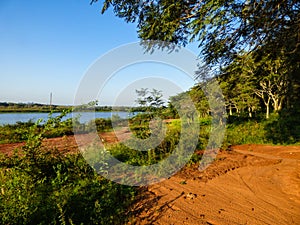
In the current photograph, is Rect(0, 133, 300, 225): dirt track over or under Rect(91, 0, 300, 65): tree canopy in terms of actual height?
under

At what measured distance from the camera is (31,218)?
3.30 meters

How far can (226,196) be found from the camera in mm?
4270

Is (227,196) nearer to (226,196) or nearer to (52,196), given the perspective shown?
(226,196)

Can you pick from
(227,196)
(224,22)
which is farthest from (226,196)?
(224,22)

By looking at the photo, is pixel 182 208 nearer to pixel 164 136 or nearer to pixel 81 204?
pixel 81 204

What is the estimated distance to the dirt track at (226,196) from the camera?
3.47 m

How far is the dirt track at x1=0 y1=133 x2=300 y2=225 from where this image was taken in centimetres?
347

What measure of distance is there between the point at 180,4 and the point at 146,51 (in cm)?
149

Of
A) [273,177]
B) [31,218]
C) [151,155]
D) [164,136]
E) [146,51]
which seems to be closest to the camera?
[31,218]

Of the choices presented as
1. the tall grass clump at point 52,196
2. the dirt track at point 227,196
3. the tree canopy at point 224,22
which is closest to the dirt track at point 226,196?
A: the dirt track at point 227,196

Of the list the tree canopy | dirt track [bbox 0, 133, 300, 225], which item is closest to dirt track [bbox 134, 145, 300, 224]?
dirt track [bbox 0, 133, 300, 225]

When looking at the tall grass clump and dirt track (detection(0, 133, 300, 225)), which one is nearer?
the tall grass clump

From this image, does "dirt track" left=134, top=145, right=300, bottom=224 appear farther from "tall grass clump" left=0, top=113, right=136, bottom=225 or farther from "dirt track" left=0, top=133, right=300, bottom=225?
"tall grass clump" left=0, top=113, right=136, bottom=225

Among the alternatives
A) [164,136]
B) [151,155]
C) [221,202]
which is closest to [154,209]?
[221,202]
